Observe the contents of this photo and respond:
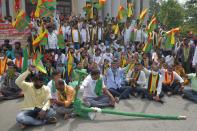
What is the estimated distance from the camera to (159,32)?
1492 cm

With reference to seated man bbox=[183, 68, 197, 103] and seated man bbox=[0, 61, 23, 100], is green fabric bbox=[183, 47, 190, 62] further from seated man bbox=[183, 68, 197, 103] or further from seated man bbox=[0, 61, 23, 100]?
seated man bbox=[0, 61, 23, 100]

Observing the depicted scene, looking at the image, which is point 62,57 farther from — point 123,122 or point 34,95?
point 123,122

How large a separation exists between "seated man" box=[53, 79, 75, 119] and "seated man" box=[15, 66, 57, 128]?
0.40m

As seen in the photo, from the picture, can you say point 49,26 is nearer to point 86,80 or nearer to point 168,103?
point 86,80

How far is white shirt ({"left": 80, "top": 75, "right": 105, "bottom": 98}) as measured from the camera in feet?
26.5

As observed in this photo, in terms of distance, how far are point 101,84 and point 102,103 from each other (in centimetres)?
50

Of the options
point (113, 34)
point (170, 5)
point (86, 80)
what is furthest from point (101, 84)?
point (170, 5)

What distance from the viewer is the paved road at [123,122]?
6.91m

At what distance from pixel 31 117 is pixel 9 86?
2719 millimetres

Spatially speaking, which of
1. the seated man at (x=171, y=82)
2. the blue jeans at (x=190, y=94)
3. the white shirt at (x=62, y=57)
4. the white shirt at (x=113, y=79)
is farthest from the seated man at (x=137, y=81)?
the white shirt at (x=62, y=57)

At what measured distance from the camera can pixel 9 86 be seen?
368 inches

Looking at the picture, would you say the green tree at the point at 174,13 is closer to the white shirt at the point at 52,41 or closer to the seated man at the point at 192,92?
the white shirt at the point at 52,41

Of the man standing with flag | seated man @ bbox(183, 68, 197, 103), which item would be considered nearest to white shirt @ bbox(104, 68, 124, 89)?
seated man @ bbox(183, 68, 197, 103)

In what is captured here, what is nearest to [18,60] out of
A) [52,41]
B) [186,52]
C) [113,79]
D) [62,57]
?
[62,57]
